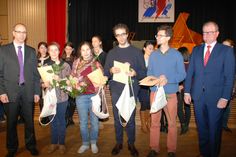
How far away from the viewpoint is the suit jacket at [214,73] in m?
3.42

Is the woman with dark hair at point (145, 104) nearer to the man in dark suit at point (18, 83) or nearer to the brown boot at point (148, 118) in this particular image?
the brown boot at point (148, 118)

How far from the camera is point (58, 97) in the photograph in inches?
158

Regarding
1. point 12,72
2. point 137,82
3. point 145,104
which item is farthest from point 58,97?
point 145,104

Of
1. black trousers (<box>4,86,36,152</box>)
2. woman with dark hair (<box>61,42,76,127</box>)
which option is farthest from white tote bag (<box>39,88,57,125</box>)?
woman with dark hair (<box>61,42,76,127</box>)

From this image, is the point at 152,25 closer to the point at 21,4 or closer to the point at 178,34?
the point at 178,34

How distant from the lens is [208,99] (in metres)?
3.54

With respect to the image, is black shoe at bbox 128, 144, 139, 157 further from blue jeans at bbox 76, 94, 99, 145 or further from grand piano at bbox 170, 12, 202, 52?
grand piano at bbox 170, 12, 202, 52

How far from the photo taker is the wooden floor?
4.06 m

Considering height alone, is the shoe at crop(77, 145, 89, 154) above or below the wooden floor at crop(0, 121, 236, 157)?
above

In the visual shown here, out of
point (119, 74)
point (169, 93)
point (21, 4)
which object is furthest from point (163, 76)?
point (21, 4)

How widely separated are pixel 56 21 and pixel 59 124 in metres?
7.54

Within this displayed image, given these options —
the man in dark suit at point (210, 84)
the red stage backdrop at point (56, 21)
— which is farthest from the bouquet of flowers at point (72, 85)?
the red stage backdrop at point (56, 21)

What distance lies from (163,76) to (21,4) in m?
8.50

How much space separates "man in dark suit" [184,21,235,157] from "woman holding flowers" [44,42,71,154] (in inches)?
62.1
